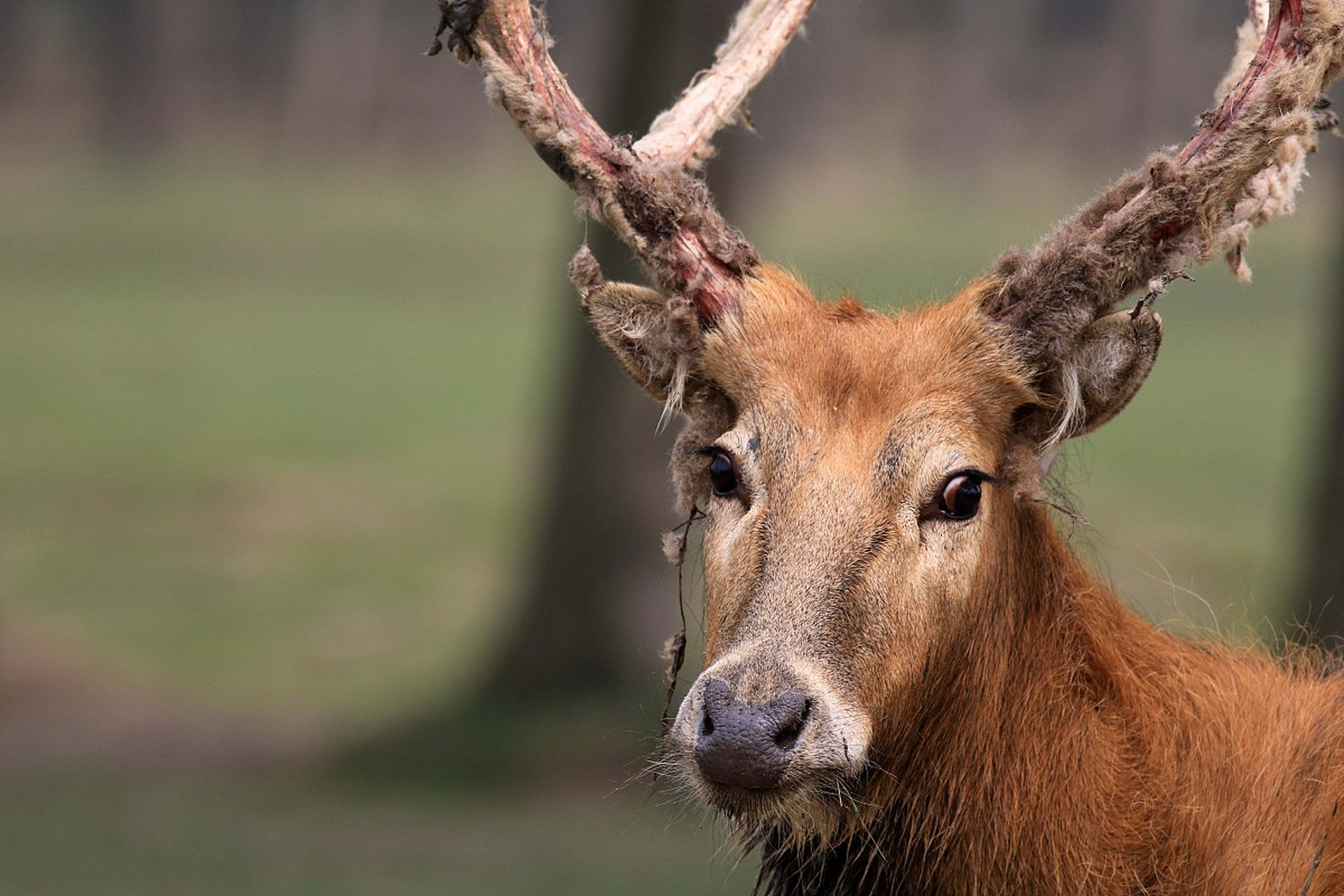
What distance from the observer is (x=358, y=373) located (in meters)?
27.7

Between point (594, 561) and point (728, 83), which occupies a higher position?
point (728, 83)

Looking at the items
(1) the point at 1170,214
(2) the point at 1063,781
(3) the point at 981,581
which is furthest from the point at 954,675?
(1) the point at 1170,214

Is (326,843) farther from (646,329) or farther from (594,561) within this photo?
(646,329)

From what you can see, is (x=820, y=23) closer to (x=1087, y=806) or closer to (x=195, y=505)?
(x=195, y=505)

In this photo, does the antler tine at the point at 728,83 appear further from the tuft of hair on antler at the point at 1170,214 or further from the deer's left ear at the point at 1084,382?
the deer's left ear at the point at 1084,382

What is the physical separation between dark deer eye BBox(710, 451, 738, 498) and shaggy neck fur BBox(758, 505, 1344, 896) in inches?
28.7

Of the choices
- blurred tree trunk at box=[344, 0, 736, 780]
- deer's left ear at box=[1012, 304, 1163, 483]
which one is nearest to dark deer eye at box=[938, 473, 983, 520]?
deer's left ear at box=[1012, 304, 1163, 483]

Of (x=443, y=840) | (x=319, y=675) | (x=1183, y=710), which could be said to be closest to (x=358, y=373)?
(x=319, y=675)

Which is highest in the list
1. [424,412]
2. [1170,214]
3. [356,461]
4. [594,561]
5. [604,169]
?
[424,412]

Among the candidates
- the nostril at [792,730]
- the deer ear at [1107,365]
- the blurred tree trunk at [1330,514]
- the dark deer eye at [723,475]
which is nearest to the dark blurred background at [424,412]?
the blurred tree trunk at [1330,514]

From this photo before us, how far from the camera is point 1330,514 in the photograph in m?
11.6

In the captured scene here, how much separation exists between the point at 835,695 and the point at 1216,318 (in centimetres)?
2839

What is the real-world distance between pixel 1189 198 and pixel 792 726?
1.75 m

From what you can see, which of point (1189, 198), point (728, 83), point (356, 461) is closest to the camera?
point (1189, 198)
